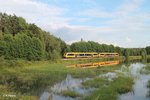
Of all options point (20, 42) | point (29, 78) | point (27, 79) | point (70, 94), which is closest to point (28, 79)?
point (27, 79)

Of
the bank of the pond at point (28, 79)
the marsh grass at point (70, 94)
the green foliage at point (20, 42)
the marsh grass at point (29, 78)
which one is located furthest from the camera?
the green foliage at point (20, 42)

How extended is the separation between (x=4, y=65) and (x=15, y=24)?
29.0m

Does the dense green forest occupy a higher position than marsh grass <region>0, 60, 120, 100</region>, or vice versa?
the dense green forest

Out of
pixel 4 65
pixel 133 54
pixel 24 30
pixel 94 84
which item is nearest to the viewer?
pixel 94 84

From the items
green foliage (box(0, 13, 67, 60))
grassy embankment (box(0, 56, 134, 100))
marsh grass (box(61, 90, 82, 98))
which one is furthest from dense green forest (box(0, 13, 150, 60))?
marsh grass (box(61, 90, 82, 98))

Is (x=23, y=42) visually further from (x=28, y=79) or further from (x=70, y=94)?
(x=70, y=94)

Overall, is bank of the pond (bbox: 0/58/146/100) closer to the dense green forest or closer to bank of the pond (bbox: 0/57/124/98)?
bank of the pond (bbox: 0/57/124/98)

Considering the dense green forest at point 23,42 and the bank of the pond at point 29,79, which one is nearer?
the bank of the pond at point 29,79

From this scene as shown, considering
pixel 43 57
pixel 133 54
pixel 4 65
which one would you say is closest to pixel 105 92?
pixel 4 65

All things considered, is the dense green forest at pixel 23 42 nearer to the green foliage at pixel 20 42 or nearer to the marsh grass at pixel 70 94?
the green foliage at pixel 20 42

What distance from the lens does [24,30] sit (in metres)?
76.0

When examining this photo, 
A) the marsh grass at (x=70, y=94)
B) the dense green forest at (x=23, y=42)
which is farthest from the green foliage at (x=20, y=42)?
the marsh grass at (x=70, y=94)

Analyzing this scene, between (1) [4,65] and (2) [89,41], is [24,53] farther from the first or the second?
(2) [89,41]

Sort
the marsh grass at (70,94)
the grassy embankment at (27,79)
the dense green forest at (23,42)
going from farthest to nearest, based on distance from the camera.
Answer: the dense green forest at (23,42), the grassy embankment at (27,79), the marsh grass at (70,94)
